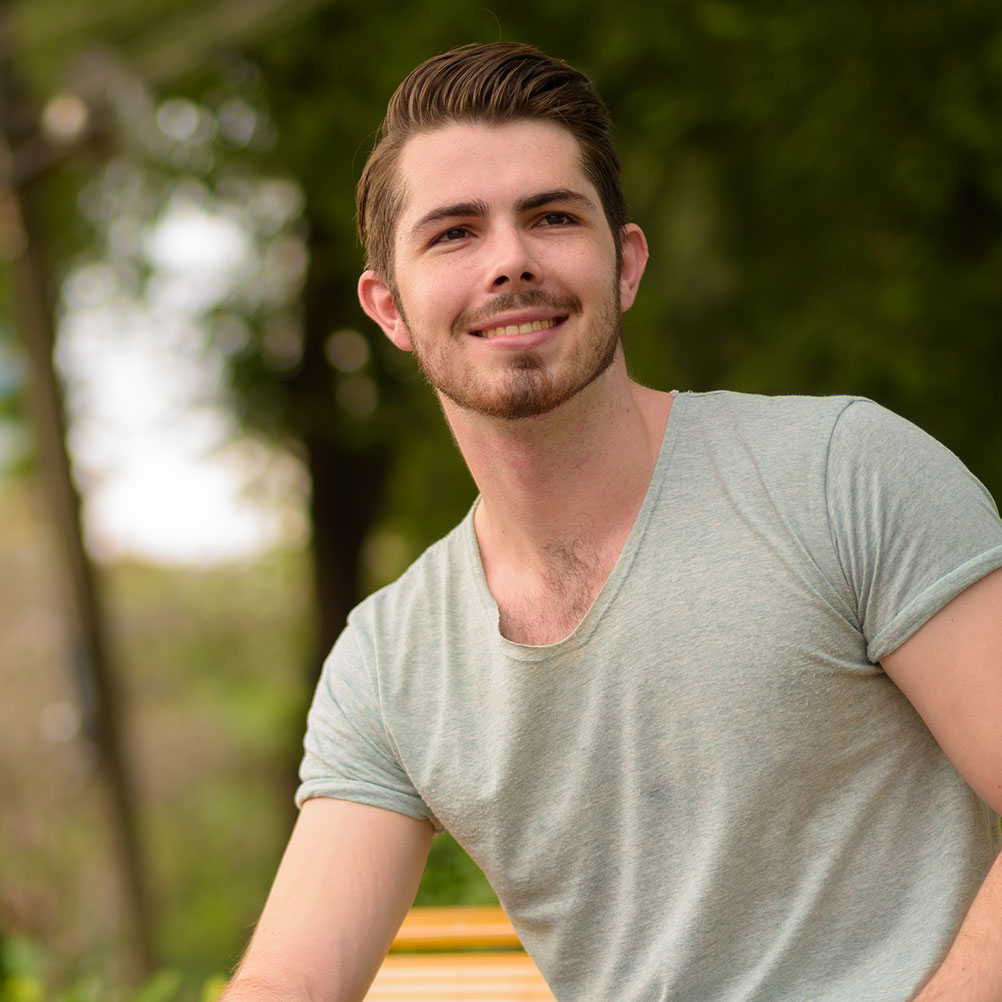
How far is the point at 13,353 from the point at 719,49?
476 cm

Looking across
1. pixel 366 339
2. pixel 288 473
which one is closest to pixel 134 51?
pixel 366 339

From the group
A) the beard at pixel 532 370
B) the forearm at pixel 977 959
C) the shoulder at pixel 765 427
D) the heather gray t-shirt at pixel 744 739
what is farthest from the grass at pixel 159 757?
the forearm at pixel 977 959

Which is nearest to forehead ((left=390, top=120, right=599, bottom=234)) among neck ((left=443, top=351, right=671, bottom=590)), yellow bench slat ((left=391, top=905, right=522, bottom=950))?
neck ((left=443, top=351, right=671, bottom=590))

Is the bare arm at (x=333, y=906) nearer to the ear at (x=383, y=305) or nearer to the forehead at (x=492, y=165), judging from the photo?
the ear at (x=383, y=305)

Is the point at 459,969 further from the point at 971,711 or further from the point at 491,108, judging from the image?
the point at 491,108

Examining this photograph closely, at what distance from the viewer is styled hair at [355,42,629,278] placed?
2.09m

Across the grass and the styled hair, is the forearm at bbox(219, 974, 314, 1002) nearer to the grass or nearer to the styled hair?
the styled hair

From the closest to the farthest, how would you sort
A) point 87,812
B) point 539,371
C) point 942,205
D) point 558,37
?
point 539,371, point 942,205, point 558,37, point 87,812

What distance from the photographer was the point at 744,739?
1.88 m

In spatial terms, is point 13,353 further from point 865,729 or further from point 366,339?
point 865,729

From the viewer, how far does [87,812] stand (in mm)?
8055

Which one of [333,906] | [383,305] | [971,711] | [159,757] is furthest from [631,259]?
[159,757]

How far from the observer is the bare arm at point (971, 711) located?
171cm

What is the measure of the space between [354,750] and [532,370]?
673 millimetres
